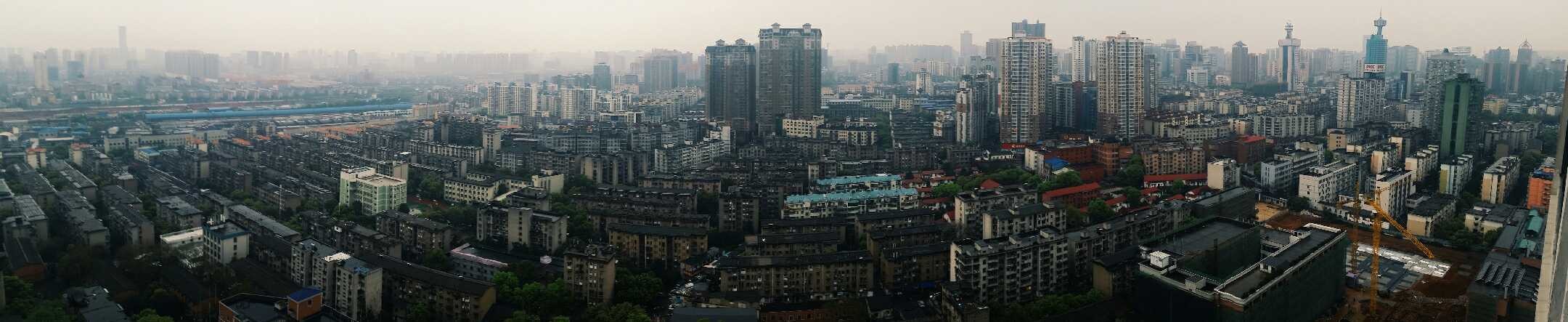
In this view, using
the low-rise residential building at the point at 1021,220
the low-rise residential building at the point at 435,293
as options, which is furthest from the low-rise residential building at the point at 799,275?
the low-rise residential building at the point at 435,293

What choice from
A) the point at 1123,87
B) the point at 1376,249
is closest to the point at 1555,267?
A: the point at 1376,249

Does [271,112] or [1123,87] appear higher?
[1123,87]

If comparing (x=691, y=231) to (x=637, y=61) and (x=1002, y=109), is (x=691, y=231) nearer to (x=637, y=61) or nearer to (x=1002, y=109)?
(x=1002, y=109)

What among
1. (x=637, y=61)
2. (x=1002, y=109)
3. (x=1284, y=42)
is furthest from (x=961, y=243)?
(x=637, y=61)

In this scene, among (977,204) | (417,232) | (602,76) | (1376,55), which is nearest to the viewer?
(417,232)

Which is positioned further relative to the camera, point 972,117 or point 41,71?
point 41,71

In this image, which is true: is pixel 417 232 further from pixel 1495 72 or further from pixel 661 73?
pixel 661 73
